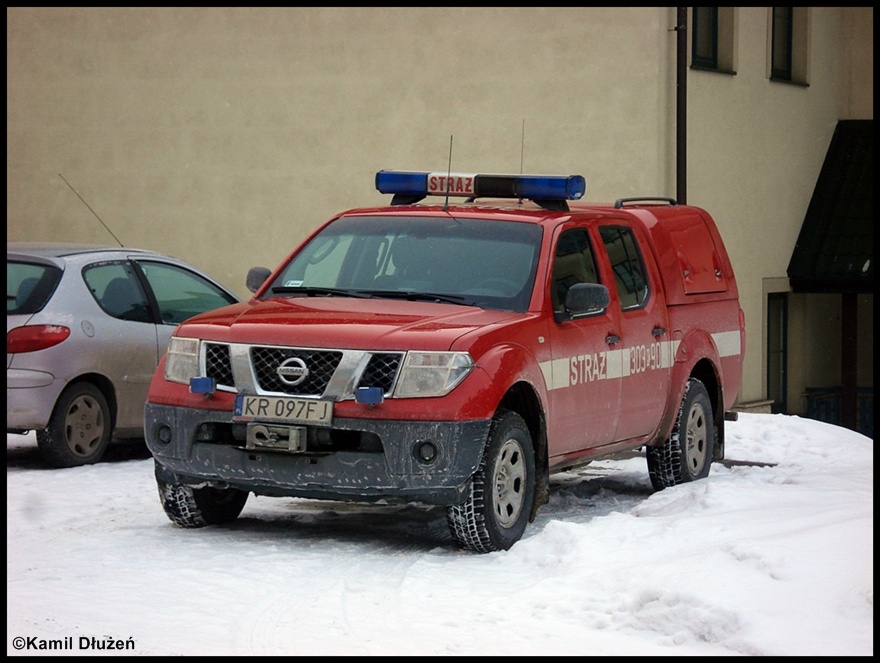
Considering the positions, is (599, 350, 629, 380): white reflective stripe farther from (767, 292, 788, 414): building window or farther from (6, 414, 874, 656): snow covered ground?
(767, 292, 788, 414): building window

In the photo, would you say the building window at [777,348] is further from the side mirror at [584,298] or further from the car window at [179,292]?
the side mirror at [584,298]

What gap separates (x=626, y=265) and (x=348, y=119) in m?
9.99

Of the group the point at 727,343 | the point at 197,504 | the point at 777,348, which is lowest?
the point at 777,348

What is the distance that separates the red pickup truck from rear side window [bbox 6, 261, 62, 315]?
2155 mm

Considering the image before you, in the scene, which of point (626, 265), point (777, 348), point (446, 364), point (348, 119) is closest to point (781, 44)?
point (777, 348)

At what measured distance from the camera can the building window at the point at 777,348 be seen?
2255cm

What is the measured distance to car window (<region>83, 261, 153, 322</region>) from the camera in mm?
11578

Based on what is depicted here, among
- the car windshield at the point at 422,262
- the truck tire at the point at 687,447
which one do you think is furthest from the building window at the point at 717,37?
the car windshield at the point at 422,262

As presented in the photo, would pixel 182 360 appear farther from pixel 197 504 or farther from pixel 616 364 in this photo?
pixel 616 364

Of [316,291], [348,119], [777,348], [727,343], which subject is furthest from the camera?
[777,348]

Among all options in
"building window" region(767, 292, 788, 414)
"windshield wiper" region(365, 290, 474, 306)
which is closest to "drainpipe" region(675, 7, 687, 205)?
"building window" region(767, 292, 788, 414)

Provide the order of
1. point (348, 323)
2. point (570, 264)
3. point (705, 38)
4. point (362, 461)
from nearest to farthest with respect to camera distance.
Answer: point (362, 461), point (348, 323), point (570, 264), point (705, 38)

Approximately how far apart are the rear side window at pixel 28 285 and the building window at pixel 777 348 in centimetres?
1320

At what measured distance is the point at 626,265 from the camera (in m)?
10.3
